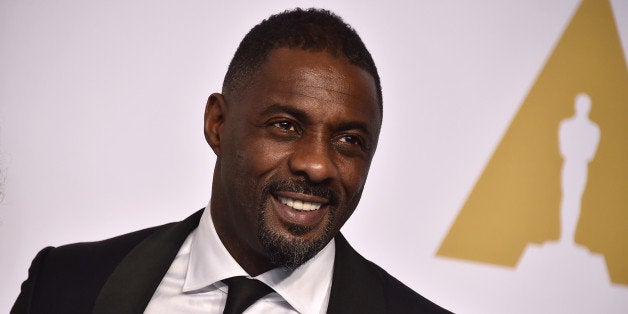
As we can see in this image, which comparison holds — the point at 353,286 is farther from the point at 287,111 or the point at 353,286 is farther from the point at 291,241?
the point at 287,111

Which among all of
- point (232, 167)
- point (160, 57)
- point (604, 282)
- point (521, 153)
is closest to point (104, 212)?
point (160, 57)

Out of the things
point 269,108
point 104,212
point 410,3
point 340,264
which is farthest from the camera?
point 410,3

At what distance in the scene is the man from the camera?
1372 mm

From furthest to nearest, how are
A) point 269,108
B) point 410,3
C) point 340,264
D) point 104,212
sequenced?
point 410,3 < point 104,212 < point 340,264 < point 269,108

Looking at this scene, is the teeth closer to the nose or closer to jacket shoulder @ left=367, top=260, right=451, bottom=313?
the nose

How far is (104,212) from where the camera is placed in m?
2.01

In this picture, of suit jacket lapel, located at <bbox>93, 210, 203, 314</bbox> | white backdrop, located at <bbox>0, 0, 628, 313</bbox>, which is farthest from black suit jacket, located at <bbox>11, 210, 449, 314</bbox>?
white backdrop, located at <bbox>0, 0, 628, 313</bbox>

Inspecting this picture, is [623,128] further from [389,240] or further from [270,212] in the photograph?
[270,212]

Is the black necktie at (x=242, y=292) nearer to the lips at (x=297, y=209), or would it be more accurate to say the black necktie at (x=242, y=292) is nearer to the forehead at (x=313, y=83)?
the lips at (x=297, y=209)

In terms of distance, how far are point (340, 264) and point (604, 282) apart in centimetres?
99

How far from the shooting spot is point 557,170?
7.00 feet

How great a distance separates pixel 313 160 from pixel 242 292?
284mm

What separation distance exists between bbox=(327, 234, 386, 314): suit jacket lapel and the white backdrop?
0.50m

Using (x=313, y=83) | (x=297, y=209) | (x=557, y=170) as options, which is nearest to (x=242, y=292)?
(x=297, y=209)
